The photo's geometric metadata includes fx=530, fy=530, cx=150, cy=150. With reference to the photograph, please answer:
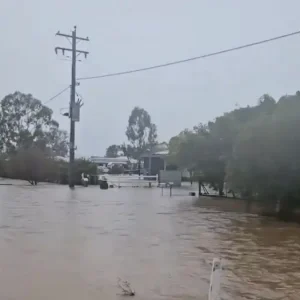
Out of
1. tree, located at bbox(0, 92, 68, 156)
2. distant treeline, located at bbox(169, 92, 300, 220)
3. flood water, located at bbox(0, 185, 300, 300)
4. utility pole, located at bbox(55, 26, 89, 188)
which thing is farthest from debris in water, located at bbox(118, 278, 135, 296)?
tree, located at bbox(0, 92, 68, 156)

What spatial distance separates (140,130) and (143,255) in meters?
73.8

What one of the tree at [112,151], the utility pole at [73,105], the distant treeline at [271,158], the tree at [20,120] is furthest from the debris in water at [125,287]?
the tree at [112,151]

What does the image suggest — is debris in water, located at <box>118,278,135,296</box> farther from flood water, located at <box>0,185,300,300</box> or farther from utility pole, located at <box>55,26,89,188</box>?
utility pole, located at <box>55,26,89,188</box>

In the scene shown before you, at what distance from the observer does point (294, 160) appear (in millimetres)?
18281

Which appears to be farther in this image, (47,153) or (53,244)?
(47,153)

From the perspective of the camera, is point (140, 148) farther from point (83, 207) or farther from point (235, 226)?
point (235, 226)

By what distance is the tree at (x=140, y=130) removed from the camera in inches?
3322

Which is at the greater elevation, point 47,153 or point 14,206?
point 47,153

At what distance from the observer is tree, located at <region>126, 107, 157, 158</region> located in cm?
8438

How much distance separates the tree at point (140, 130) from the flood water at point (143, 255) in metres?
65.0

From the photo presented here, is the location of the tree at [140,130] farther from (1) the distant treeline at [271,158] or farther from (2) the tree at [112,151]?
(1) the distant treeline at [271,158]

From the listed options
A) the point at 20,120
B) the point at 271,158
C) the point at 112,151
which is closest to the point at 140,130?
the point at 20,120

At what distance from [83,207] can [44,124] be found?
50.5 m

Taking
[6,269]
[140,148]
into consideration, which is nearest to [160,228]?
[6,269]
